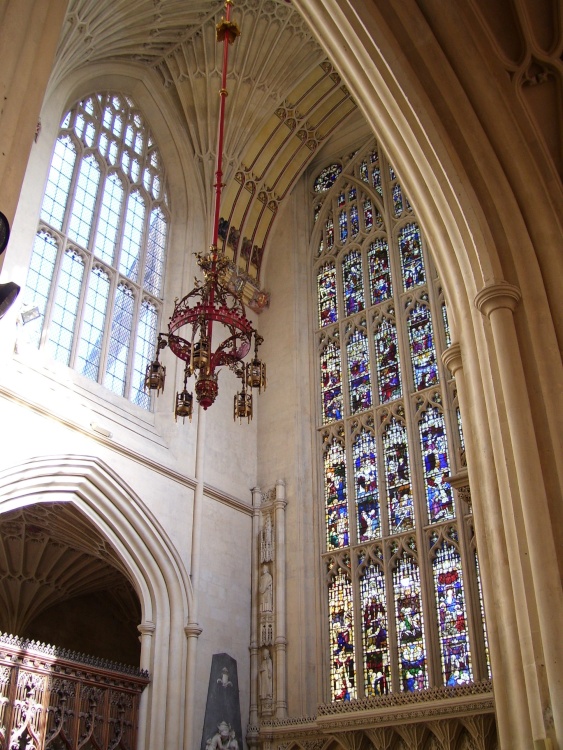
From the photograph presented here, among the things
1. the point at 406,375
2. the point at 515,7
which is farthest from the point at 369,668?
the point at 515,7

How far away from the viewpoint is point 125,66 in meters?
13.9

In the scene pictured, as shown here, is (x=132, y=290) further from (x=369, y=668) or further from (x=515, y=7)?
(x=515, y=7)

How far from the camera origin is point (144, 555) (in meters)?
10.9

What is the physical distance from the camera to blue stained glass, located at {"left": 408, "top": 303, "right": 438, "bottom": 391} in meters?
12.3

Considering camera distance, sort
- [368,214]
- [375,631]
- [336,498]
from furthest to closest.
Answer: [368,214] → [336,498] → [375,631]

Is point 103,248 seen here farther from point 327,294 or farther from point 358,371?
point 358,371

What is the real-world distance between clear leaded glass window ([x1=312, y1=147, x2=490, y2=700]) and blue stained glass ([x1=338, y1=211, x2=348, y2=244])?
3 centimetres

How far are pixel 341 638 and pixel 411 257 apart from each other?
630 centimetres

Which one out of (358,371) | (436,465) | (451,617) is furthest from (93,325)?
(451,617)

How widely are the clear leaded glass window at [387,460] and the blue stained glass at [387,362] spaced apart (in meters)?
0.02

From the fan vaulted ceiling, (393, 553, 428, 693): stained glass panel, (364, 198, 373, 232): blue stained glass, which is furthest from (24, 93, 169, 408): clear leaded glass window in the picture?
(393, 553, 428, 693): stained glass panel

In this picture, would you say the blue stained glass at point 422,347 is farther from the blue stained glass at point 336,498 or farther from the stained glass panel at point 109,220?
the stained glass panel at point 109,220

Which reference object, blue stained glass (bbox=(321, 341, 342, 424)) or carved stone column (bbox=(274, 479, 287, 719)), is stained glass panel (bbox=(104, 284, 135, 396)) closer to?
carved stone column (bbox=(274, 479, 287, 719))

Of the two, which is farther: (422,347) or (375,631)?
(422,347)
